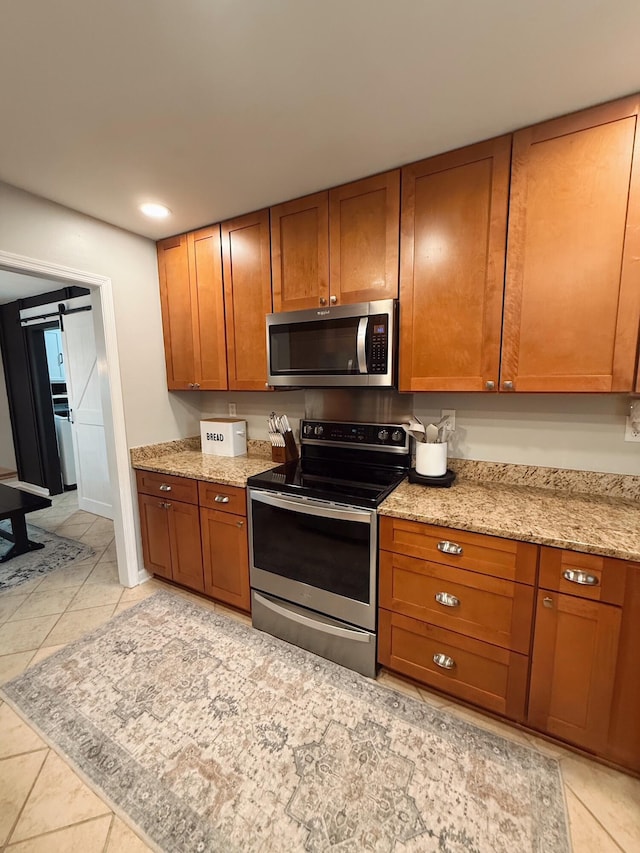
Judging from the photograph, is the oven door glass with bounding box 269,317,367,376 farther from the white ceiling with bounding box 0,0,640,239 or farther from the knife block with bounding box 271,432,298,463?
the white ceiling with bounding box 0,0,640,239

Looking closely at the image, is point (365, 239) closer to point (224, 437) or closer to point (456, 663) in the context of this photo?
point (224, 437)

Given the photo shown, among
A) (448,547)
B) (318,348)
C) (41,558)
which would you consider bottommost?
(41,558)

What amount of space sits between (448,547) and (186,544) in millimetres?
1662

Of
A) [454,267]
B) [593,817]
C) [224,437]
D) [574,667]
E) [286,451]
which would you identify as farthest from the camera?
[224,437]

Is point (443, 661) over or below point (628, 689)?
below

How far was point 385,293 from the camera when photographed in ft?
5.86

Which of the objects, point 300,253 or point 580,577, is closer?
point 580,577

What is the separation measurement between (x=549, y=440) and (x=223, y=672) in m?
1.99

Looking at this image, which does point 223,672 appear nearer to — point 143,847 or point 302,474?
point 143,847

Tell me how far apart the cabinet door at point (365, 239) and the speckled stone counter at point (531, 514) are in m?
1.03

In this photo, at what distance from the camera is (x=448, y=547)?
57.1 inches

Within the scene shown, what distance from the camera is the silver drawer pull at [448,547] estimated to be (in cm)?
143

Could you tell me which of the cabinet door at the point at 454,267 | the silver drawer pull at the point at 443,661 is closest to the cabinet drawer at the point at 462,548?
the silver drawer pull at the point at 443,661

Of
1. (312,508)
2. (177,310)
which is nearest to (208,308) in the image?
(177,310)
